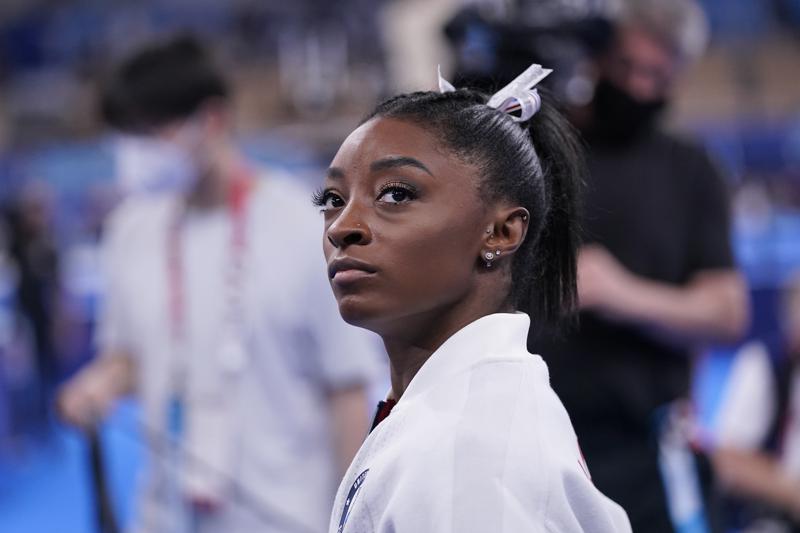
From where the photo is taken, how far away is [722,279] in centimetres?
202

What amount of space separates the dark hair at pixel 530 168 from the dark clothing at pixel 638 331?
61 cm

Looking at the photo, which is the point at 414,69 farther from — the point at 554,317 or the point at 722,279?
the point at 554,317

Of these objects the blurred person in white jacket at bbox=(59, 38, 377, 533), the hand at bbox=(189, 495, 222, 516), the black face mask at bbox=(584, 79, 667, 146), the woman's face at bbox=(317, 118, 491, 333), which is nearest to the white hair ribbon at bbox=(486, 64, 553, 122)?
the woman's face at bbox=(317, 118, 491, 333)

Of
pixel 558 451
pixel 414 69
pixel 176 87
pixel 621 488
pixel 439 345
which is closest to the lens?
pixel 558 451

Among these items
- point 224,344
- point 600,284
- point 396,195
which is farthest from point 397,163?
point 224,344

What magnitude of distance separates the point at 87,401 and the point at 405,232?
60.3 inches

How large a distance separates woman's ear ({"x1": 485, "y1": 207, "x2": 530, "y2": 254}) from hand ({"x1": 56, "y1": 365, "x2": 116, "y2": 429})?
1.48m

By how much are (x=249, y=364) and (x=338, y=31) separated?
13137 mm

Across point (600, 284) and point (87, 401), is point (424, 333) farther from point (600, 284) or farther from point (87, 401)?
point (87, 401)

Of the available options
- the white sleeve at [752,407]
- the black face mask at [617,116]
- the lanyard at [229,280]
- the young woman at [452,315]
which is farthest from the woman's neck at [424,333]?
the white sleeve at [752,407]

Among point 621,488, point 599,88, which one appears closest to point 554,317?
point 621,488

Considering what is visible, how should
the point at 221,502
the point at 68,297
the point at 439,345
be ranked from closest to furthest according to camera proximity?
1. the point at 439,345
2. the point at 221,502
3. the point at 68,297

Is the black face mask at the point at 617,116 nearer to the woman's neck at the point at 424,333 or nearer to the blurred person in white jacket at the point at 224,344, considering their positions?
the blurred person in white jacket at the point at 224,344

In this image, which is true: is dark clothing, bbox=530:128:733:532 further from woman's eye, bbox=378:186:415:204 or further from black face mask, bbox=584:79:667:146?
woman's eye, bbox=378:186:415:204
